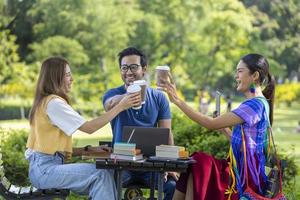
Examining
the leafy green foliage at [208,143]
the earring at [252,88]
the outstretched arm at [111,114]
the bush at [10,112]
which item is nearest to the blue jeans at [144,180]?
the outstretched arm at [111,114]

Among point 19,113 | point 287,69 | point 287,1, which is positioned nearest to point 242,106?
point 19,113

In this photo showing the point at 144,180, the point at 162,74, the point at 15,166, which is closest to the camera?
the point at 162,74

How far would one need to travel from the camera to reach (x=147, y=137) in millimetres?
3480

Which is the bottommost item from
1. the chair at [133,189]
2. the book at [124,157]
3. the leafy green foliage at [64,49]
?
the chair at [133,189]

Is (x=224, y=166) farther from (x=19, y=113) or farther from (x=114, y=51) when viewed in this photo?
(x=19, y=113)

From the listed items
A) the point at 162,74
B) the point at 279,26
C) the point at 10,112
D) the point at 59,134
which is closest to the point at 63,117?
the point at 59,134

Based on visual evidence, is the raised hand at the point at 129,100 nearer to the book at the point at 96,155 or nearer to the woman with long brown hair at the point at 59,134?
the woman with long brown hair at the point at 59,134

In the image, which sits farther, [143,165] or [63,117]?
[63,117]

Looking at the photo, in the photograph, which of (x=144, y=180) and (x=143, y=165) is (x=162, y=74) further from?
(x=144, y=180)

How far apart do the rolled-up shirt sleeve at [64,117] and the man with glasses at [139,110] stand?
1.59ft

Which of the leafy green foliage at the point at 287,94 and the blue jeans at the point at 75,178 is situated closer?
the blue jeans at the point at 75,178

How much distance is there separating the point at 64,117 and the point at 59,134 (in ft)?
0.45

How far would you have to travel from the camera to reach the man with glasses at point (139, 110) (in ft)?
13.0

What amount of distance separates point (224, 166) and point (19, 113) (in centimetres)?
2188
